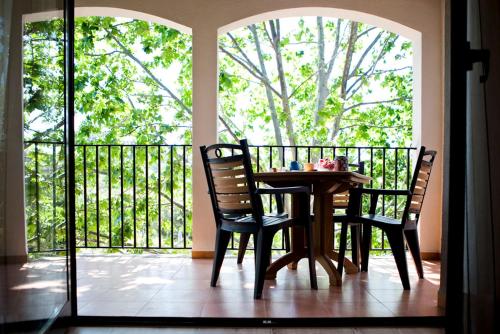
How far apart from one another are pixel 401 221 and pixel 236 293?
1153mm

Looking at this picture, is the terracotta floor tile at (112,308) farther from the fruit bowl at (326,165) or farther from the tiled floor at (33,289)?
the fruit bowl at (326,165)

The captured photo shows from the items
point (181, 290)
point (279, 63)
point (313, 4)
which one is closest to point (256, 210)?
point (181, 290)

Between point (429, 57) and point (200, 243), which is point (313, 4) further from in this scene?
point (200, 243)

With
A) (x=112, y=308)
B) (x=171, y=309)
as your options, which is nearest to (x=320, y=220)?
(x=171, y=309)

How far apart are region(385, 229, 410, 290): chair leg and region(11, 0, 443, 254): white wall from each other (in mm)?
1527

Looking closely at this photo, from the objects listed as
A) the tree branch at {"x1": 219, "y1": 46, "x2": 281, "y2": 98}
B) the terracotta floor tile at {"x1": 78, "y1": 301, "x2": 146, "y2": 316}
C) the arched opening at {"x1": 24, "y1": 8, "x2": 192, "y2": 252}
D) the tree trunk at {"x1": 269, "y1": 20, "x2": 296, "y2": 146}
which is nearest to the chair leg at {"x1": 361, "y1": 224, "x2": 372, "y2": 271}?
the terracotta floor tile at {"x1": 78, "y1": 301, "x2": 146, "y2": 316}

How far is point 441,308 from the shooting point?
102 inches

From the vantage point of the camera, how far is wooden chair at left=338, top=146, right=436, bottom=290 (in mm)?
3227

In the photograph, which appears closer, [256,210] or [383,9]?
[256,210]

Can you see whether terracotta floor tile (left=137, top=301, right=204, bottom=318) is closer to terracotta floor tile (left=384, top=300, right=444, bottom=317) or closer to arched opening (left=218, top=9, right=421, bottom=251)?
terracotta floor tile (left=384, top=300, right=444, bottom=317)

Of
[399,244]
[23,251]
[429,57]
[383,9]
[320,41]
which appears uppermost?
[320,41]

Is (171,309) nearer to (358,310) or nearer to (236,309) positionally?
(236,309)

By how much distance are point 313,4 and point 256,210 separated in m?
2.47

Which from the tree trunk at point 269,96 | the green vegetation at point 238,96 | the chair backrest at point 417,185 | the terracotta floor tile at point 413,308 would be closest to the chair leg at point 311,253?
the terracotta floor tile at point 413,308
